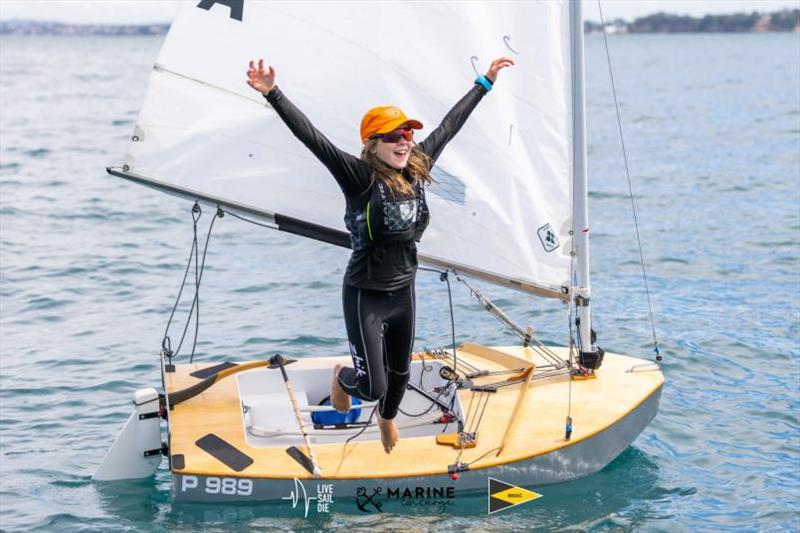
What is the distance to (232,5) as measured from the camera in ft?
29.7

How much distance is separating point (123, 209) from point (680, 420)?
15291 millimetres

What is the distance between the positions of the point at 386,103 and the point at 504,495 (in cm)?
330

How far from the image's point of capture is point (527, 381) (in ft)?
32.4

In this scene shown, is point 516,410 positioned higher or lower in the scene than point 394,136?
lower

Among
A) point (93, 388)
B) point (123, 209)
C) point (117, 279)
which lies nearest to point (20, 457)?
point (93, 388)

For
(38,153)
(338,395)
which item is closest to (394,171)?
(338,395)

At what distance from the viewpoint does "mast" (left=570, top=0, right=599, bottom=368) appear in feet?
31.2

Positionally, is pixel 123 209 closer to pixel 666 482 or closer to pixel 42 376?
pixel 42 376

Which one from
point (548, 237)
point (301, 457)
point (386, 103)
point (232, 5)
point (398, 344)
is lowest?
point (301, 457)

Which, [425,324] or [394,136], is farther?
[425,324]

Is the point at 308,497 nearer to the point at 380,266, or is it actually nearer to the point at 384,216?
the point at 380,266

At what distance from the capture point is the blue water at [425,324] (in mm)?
9484

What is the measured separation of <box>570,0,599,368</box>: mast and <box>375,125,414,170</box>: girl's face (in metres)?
2.66

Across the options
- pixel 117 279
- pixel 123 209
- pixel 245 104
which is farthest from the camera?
pixel 123 209
